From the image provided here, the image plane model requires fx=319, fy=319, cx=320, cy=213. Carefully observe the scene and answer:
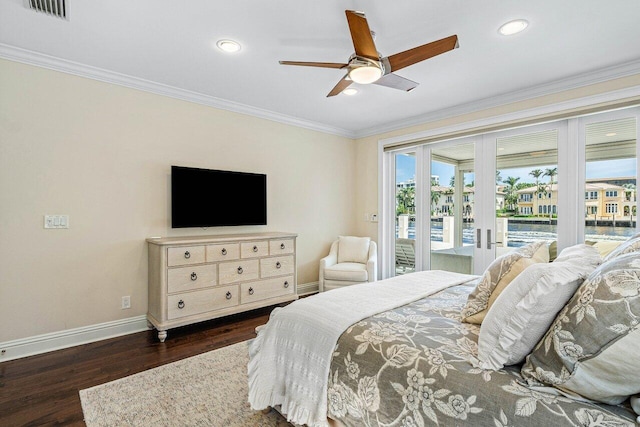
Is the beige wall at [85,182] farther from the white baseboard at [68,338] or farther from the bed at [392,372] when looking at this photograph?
the bed at [392,372]

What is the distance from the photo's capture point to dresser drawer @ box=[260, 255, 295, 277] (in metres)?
3.66

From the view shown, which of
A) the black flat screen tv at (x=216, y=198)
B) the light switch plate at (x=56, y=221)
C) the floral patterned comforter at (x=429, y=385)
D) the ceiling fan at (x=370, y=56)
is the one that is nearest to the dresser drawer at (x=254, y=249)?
the black flat screen tv at (x=216, y=198)

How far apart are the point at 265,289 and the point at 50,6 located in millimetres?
2967

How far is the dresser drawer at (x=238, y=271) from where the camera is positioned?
10.9ft

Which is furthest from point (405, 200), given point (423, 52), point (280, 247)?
point (423, 52)

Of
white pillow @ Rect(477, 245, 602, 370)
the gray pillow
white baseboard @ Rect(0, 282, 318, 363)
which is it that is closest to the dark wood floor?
white baseboard @ Rect(0, 282, 318, 363)

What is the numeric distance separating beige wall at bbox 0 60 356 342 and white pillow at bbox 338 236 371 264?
1.65m

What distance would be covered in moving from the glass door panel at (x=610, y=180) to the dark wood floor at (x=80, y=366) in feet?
12.0

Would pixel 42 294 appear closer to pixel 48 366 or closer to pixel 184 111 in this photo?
pixel 48 366

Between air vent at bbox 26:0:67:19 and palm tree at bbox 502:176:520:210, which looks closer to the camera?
air vent at bbox 26:0:67:19

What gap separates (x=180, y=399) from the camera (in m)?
2.07

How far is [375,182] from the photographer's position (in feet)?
16.5

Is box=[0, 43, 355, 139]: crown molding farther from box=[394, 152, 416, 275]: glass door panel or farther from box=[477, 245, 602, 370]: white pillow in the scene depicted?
box=[477, 245, 602, 370]: white pillow

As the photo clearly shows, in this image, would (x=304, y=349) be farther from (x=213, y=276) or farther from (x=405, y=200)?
(x=405, y=200)
